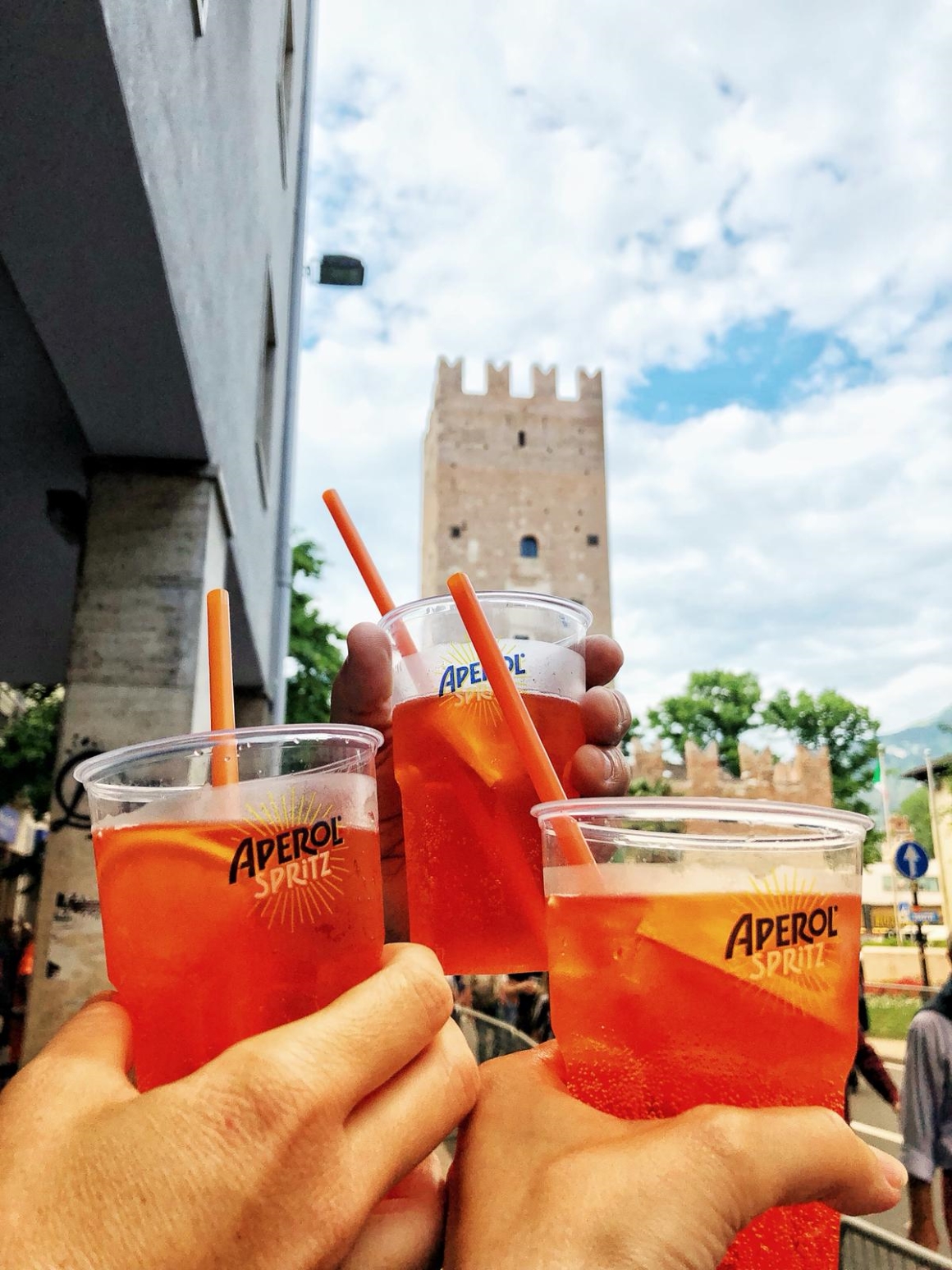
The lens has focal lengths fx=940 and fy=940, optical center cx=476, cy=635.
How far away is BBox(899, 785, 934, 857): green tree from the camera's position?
262 feet

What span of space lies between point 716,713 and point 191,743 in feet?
143

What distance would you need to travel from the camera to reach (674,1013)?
102 centimetres

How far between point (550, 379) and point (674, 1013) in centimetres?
4579

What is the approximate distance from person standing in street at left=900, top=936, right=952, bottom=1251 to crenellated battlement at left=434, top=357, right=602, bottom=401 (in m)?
41.3

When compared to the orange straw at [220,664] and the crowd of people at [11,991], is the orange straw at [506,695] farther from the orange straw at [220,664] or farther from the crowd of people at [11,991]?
the crowd of people at [11,991]

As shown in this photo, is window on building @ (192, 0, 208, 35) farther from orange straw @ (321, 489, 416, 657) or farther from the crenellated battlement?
the crenellated battlement

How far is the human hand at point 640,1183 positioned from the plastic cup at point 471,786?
41 centimetres

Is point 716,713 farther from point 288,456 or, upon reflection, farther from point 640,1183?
point 640,1183

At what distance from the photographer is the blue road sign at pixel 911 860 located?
13289 millimetres

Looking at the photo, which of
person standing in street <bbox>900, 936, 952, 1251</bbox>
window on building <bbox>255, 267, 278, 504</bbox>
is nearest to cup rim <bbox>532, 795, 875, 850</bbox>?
person standing in street <bbox>900, 936, 952, 1251</bbox>

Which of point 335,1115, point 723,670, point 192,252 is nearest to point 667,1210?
point 335,1115

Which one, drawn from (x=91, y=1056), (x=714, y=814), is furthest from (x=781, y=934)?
(x=91, y=1056)

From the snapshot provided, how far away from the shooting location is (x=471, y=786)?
1.48 meters

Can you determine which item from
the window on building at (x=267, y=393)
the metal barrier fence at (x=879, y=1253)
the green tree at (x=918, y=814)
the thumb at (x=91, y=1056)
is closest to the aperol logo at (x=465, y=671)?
the thumb at (x=91, y=1056)
